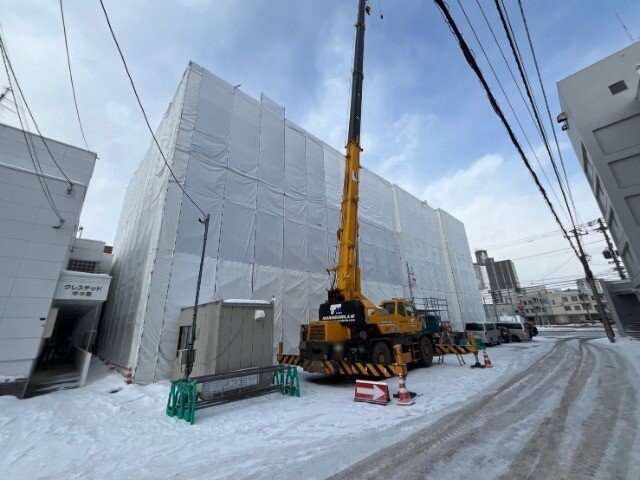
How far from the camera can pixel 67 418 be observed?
619 cm

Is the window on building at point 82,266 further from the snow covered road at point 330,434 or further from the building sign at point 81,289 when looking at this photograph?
the snow covered road at point 330,434

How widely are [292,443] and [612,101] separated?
18376 mm

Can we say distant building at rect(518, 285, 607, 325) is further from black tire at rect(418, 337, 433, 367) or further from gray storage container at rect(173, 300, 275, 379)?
gray storage container at rect(173, 300, 275, 379)

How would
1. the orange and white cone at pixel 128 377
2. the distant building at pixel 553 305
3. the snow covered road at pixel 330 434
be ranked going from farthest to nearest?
1. the distant building at pixel 553 305
2. the orange and white cone at pixel 128 377
3. the snow covered road at pixel 330 434

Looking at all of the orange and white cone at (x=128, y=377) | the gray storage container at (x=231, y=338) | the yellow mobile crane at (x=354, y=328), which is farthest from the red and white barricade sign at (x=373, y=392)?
the orange and white cone at (x=128, y=377)

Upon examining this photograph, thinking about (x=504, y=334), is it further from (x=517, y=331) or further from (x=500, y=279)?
(x=500, y=279)

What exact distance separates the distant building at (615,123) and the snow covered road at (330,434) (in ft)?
26.9

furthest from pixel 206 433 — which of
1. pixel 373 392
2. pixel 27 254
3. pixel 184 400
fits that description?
pixel 27 254

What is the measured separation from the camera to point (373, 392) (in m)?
6.79

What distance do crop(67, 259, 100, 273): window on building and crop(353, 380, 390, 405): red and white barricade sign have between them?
20546 mm

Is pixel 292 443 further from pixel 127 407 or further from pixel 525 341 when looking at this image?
pixel 525 341

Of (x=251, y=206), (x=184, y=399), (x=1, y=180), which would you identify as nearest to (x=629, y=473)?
(x=184, y=399)

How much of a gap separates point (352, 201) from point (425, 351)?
24.0ft

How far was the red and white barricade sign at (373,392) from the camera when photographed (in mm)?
6621
